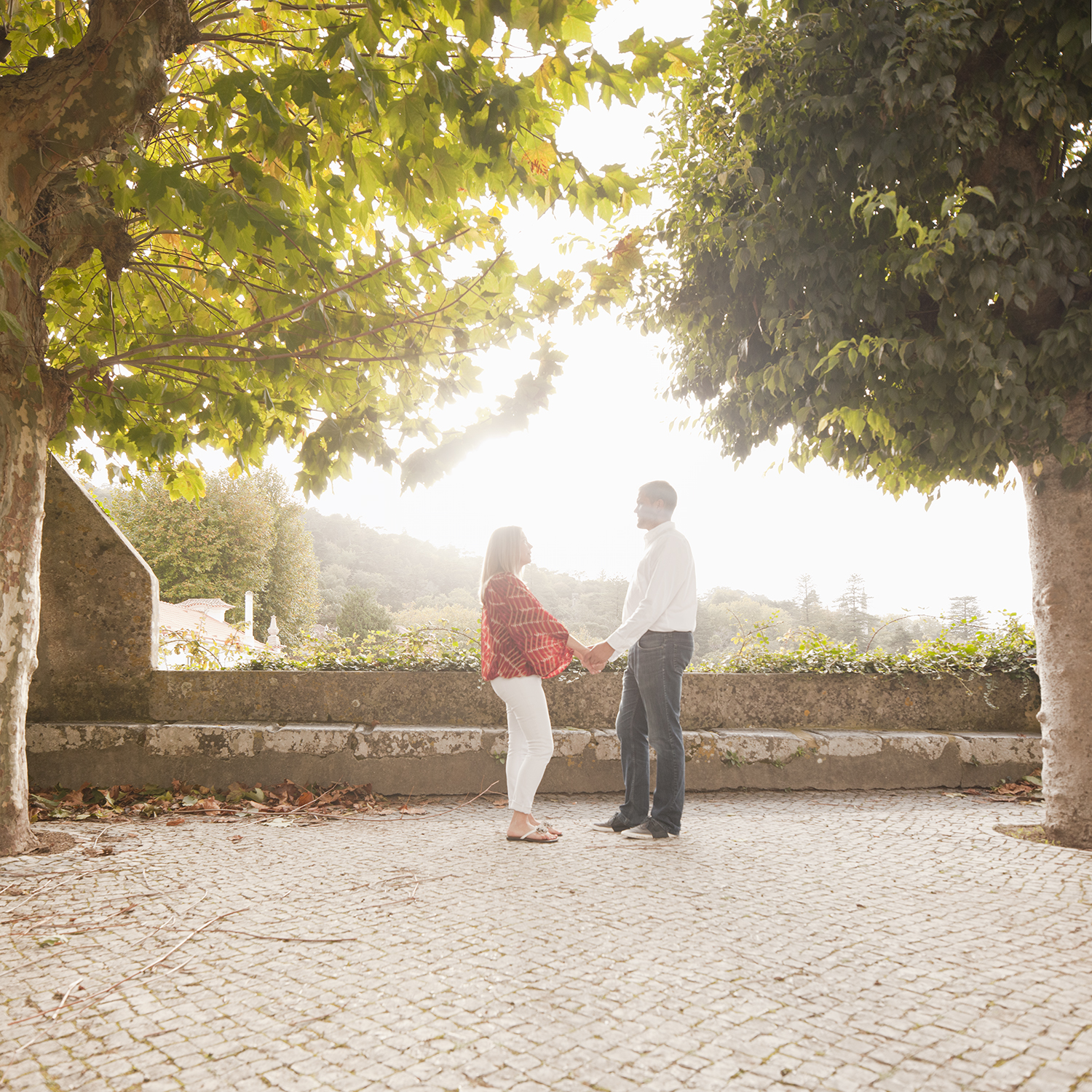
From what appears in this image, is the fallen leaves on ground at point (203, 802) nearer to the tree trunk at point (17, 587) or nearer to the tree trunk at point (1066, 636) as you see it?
the tree trunk at point (17, 587)

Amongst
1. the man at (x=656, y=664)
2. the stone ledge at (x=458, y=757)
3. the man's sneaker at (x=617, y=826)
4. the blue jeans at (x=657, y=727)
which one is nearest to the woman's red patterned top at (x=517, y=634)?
the man at (x=656, y=664)

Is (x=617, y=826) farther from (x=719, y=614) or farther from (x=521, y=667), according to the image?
(x=719, y=614)

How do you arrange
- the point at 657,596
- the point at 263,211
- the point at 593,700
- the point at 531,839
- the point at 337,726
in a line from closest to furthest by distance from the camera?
the point at 263,211 < the point at 531,839 < the point at 657,596 < the point at 337,726 < the point at 593,700

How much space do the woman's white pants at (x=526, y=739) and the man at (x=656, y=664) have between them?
0.50m

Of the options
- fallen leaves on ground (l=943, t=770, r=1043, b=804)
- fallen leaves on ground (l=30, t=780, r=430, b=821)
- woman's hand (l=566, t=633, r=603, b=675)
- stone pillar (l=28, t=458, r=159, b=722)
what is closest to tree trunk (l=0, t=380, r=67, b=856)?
fallen leaves on ground (l=30, t=780, r=430, b=821)

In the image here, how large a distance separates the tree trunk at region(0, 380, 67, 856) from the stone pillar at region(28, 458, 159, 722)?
163 centimetres

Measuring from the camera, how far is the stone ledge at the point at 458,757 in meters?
5.36

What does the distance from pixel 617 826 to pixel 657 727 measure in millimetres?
723

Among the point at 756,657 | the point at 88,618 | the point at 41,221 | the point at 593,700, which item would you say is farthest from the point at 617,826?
the point at 41,221

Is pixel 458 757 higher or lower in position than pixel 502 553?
lower

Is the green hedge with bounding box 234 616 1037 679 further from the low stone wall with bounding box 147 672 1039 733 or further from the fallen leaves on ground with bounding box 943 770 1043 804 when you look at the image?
the fallen leaves on ground with bounding box 943 770 1043 804

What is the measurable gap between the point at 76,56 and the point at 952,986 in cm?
566

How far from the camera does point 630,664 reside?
15.2ft

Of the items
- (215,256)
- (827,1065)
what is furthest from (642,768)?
(215,256)
